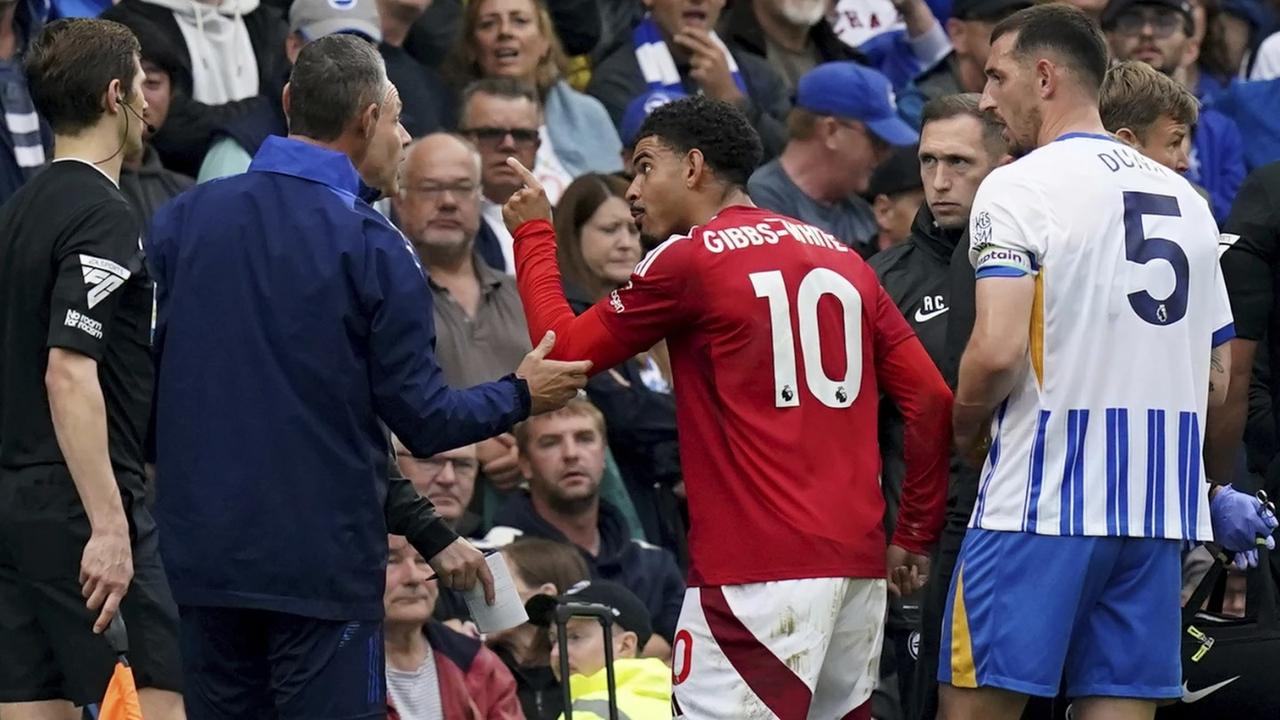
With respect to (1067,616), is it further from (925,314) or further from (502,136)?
(502,136)

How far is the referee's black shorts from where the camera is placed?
6094 mm

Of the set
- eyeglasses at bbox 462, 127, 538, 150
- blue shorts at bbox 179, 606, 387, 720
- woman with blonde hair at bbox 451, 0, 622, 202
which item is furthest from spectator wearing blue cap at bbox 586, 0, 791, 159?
blue shorts at bbox 179, 606, 387, 720

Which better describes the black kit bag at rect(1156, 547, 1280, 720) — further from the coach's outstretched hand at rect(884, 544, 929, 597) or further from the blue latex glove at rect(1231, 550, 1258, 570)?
the coach's outstretched hand at rect(884, 544, 929, 597)

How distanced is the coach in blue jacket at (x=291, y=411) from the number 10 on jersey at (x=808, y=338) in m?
0.83

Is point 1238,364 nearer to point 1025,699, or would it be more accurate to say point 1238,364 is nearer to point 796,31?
point 1025,699

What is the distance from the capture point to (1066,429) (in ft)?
18.7

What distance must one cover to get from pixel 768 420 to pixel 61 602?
2.03m

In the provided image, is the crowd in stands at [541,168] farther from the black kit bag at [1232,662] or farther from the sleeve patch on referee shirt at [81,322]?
the sleeve patch on referee shirt at [81,322]

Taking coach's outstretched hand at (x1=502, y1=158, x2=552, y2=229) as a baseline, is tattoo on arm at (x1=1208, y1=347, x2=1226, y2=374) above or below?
below

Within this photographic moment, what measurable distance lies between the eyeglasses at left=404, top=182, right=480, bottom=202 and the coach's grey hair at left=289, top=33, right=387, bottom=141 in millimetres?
3202

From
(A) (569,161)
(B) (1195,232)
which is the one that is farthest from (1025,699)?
(A) (569,161)

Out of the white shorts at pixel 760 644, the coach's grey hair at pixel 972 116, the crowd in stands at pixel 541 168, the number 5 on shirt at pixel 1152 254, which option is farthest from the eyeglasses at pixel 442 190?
the number 5 on shirt at pixel 1152 254

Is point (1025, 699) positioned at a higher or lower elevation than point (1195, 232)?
lower

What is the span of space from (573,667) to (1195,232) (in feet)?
10.9
